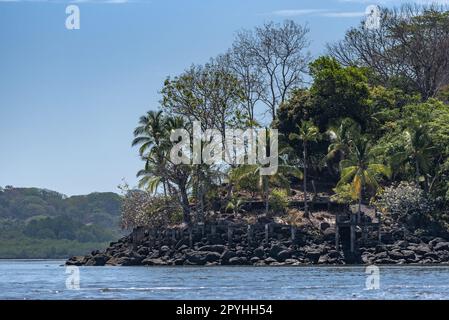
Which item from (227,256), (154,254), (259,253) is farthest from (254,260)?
(154,254)

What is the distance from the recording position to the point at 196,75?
322 feet

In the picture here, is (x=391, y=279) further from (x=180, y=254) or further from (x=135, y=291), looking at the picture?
(x=180, y=254)

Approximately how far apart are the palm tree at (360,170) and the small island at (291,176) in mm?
95

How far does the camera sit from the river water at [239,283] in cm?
5416

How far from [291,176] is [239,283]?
125 ft

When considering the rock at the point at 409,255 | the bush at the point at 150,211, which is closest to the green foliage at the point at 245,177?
the bush at the point at 150,211

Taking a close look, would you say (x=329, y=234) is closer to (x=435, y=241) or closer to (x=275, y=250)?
(x=275, y=250)

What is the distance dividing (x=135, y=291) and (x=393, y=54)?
5912cm

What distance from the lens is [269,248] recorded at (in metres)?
85.2

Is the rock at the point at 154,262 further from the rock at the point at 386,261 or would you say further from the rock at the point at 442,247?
the rock at the point at 442,247

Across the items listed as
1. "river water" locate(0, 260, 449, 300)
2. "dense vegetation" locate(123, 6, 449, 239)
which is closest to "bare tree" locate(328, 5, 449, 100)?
"dense vegetation" locate(123, 6, 449, 239)

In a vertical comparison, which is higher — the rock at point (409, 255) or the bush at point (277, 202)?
the bush at point (277, 202)

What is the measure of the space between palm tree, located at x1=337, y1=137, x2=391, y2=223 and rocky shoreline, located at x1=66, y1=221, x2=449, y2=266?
3.31 meters
